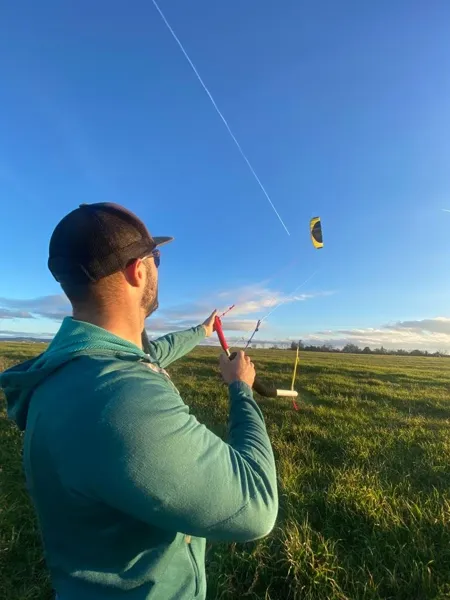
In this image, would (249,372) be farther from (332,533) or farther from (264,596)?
(332,533)

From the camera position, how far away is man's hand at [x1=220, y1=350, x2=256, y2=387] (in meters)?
2.22

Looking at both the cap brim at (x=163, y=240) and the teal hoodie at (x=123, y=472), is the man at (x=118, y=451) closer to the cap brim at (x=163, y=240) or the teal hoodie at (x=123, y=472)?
the teal hoodie at (x=123, y=472)

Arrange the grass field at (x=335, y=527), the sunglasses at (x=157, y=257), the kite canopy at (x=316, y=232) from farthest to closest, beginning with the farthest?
the kite canopy at (x=316, y=232)
the grass field at (x=335, y=527)
the sunglasses at (x=157, y=257)

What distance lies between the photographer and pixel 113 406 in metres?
1.37

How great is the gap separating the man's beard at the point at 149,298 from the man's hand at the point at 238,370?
51cm

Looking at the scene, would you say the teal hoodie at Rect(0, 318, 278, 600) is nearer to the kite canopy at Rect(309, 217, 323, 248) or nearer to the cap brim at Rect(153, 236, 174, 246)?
the cap brim at Rect(153, 236, 174, 246)

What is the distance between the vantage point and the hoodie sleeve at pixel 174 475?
1.35 meters

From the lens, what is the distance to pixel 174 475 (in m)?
1.38

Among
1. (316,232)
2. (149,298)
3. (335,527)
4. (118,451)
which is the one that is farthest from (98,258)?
(316,232)

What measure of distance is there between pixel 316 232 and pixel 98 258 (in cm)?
578

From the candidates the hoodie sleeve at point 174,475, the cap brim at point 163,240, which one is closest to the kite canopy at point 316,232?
the cap brim at point 163,240

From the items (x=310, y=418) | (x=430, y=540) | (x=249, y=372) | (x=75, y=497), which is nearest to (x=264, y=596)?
(x=430, y=540)

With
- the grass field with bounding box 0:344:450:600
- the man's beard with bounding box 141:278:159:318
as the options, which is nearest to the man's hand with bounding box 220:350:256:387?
the man's beard with bounding box 141:278:159:318

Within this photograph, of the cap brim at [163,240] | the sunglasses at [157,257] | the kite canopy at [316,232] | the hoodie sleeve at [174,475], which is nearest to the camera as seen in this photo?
the hoodie sleeve at [174,475]
